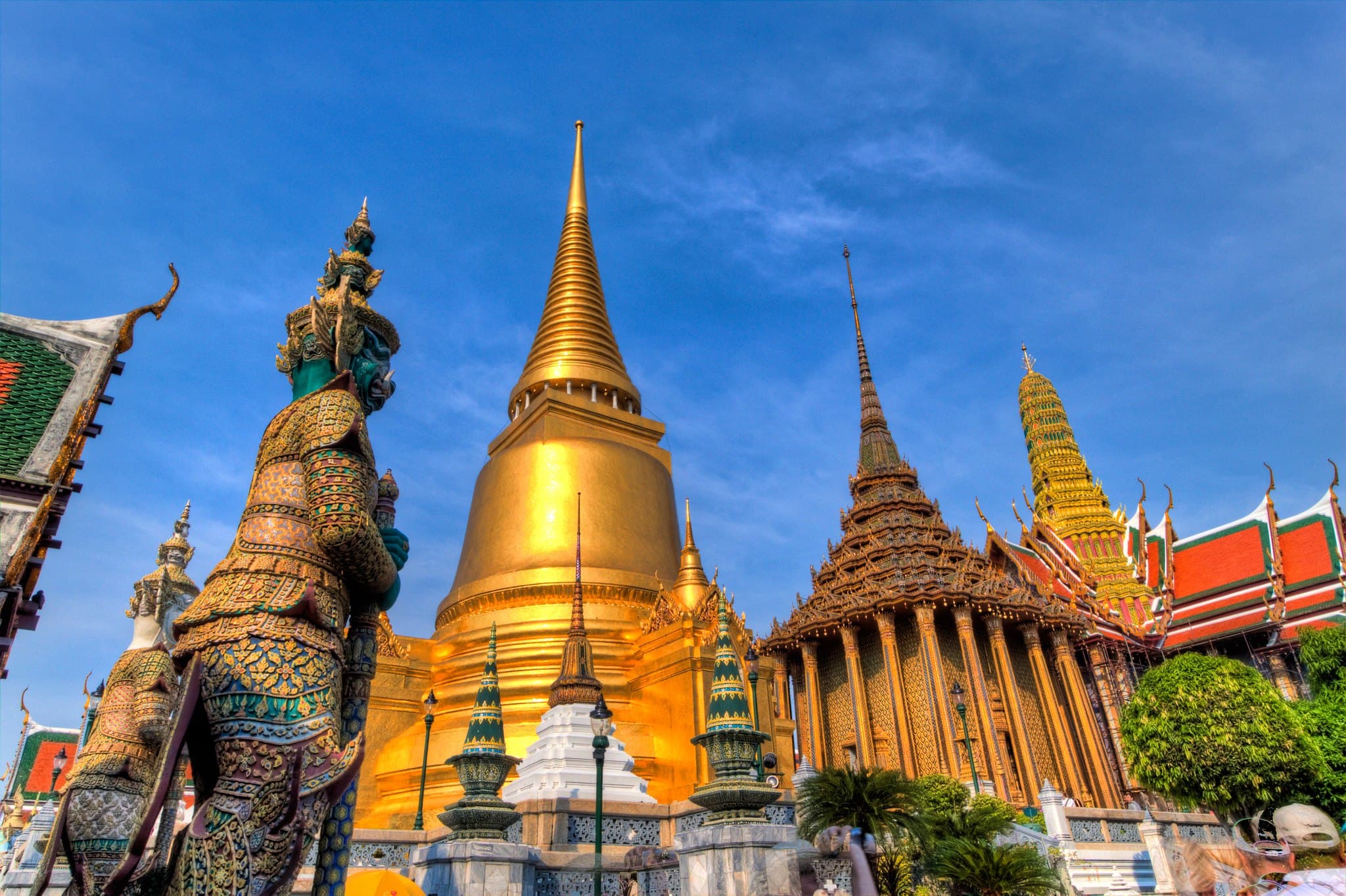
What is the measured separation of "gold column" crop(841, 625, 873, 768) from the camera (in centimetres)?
2305

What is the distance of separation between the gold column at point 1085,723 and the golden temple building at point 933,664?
0.04 m

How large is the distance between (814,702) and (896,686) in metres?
3.56

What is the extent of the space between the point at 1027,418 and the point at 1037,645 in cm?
1689

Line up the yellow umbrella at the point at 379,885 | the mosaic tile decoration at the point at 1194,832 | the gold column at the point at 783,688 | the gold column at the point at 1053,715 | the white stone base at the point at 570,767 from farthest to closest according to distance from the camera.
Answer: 1. the gold column at the point at 783,688
2. the gold column at the point at 1053,715
3. the mosaic tile decoration at the point at 1194,832
4. the white stone base at the point at 570,767
5. the yellow umbrella at the point at 379,885

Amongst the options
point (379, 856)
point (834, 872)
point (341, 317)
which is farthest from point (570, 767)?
point (341, 317)

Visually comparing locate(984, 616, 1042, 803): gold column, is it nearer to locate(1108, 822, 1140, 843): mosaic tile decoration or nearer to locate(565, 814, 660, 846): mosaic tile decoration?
locate(1108, 822, 1140, 843): mosaic tile decoration

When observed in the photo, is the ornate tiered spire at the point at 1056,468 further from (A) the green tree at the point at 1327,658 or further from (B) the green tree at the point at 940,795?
(B) the green tree at the point at 940,795

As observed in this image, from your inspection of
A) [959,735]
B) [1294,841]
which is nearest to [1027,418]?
[959,735]

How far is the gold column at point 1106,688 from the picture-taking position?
87.8 feet

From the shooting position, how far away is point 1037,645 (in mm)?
24875

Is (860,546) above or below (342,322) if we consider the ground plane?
above

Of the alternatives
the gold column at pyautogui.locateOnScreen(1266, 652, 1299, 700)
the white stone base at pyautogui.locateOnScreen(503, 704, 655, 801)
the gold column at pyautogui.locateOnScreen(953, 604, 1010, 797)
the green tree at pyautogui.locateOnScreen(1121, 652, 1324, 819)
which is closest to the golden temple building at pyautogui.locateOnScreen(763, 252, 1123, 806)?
the gold column at pyautogui.locateOnScreen(953, 604, 1010, 797)

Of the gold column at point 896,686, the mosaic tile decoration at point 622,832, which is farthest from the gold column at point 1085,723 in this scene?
the mosaic tile decoration at point 622,832

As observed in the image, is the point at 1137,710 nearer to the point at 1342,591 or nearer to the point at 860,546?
the point at 860,546
